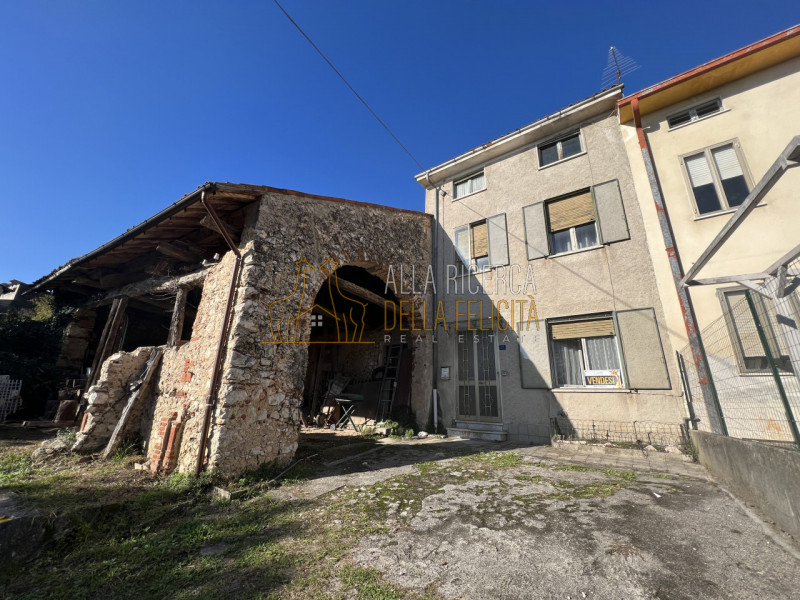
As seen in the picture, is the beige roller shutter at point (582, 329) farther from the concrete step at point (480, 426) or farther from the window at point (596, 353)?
the concrete step at point (480, 426)

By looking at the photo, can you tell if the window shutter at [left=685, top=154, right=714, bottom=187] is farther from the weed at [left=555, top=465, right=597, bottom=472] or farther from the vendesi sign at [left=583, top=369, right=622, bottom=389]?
the weed at [left=555, top=465, right=597, bottom=472]

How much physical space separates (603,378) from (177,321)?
8.41 metres

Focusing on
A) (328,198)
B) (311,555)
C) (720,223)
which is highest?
(328,198)

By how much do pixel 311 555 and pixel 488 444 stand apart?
5077 millimetres

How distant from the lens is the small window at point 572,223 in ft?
24.6

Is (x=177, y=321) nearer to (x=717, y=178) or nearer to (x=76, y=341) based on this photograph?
(x=76, y=341)

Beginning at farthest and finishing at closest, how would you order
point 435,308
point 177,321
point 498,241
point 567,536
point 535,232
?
1. point 435,308
2. point 498,241
3. point 535,232
4. point 177,321
5. point 567,536

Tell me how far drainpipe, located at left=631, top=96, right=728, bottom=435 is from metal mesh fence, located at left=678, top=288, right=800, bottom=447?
29 millimetres

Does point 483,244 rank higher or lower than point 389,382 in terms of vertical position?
higher

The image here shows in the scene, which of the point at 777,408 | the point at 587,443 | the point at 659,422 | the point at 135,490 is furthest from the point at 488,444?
the point at 135,490

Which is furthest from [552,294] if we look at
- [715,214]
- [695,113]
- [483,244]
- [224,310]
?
[224,310]

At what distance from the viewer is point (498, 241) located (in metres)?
8.52

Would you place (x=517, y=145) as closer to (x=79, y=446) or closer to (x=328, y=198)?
(x=328, y=198)

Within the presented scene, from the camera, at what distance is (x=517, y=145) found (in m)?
8.98
